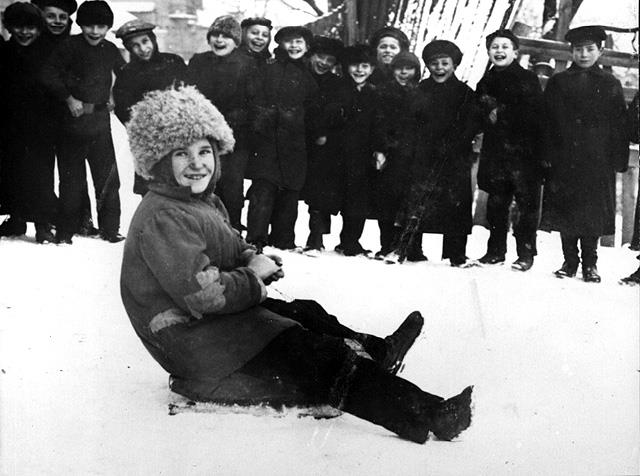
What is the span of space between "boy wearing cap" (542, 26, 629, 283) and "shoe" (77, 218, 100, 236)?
125cm

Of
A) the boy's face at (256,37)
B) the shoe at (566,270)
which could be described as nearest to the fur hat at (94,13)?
the boy's face at (256,37)

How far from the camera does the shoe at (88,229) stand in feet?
6.38

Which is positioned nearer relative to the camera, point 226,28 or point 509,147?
point 226,28

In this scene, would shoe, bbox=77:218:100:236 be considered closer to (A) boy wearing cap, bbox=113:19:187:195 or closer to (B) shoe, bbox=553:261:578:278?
(A) boy wearing cap, bbox=113:19:187:195

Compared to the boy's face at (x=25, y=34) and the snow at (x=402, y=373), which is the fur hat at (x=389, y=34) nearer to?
the snow at (x=402, y=373)

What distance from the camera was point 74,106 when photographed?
6.34 feet

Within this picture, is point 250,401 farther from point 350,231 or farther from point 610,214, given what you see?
point 610,214

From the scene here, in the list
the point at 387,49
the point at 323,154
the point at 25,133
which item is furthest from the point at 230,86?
the point at 25,133

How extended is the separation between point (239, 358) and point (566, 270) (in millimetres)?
955

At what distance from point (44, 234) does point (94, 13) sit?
1.96 ft

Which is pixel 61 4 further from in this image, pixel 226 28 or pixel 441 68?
pixel 441 68

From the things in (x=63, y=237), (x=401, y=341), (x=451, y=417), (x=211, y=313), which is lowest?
(x=451, y=417)

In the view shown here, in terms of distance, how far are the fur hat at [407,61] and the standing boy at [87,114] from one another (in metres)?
0.75

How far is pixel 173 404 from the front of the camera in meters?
1.77
